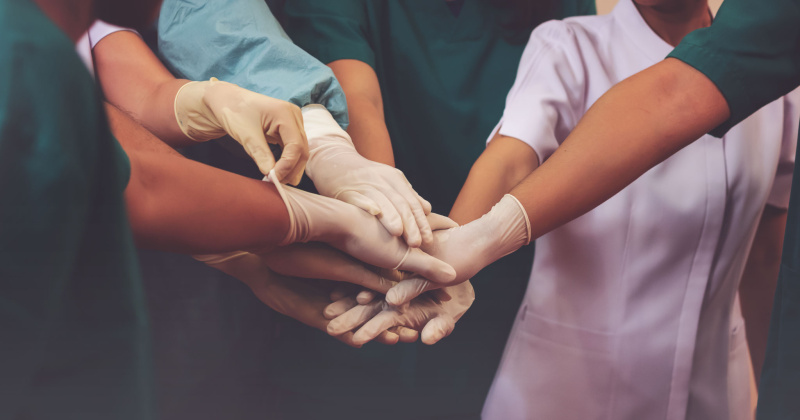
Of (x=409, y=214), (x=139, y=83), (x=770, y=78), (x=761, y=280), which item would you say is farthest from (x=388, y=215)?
(x=761, y=280)

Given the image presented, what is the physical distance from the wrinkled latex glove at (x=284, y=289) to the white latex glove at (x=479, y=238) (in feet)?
0.55

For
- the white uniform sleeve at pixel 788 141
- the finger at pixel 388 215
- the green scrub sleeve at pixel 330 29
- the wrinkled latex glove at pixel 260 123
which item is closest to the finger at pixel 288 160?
the wrinkled latex glove at pixel 260 123

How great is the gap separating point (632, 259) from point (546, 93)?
298 mm

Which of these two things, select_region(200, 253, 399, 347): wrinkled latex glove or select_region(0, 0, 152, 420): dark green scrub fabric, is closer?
select_region(0, 0, 152, 420): dark green scrub fabric

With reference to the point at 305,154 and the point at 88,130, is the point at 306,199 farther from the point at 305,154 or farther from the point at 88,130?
the point at 88,130

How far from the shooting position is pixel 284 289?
810mm

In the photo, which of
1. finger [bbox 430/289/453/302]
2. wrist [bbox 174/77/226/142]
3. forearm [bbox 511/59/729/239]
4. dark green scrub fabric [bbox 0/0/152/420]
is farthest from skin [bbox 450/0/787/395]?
dark green scrub fabric [bbox 0/0/152/420]

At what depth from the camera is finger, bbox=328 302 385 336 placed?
73 centimetres

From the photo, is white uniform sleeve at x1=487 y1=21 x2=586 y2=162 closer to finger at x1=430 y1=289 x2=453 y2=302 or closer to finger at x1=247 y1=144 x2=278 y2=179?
finger at x1=430 y1=289 x2=453 y2=302

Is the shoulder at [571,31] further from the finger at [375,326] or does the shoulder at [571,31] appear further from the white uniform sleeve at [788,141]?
the finger at [375,326]

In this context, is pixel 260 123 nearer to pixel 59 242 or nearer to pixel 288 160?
pixel 288 160

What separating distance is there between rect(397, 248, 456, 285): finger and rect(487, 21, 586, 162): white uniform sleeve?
25 centimetres

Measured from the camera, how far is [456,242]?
2.46 feet

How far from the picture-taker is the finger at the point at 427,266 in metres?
0.70
